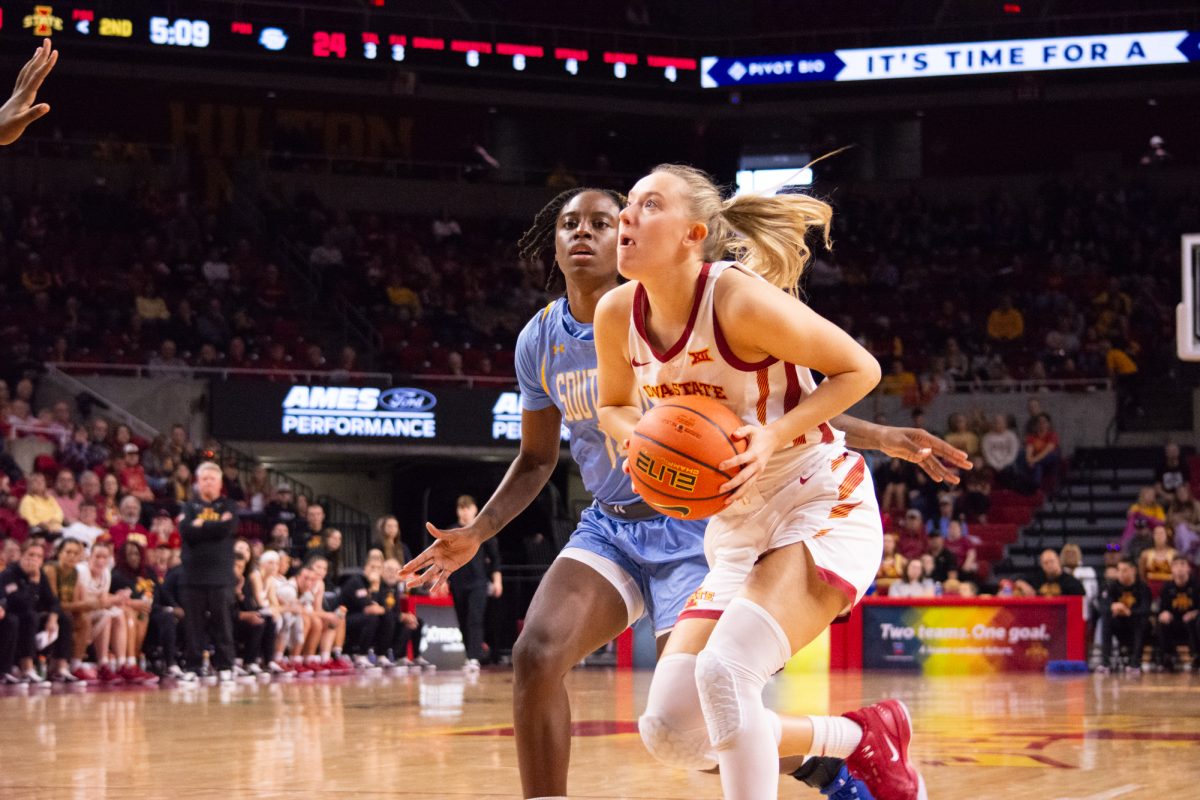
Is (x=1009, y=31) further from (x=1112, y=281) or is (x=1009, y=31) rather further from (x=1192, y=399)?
(x=1192, y=399)

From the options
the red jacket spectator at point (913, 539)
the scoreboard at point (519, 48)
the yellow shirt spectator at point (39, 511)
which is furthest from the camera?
the scoreboard at point (519, 48)

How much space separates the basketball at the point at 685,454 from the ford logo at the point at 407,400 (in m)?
17.4

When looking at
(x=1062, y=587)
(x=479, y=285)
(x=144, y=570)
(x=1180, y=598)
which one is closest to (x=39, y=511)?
(x=144, y=570)

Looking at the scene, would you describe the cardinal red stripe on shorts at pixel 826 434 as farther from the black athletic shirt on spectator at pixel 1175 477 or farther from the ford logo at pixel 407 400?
the ford logo at pixel 407 400

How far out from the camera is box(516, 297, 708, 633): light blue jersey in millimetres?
4980

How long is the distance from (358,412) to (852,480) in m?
17.1

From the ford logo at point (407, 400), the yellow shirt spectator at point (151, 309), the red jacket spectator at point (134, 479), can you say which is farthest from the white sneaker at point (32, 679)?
the yellow shirt spectator at point (151, 309)

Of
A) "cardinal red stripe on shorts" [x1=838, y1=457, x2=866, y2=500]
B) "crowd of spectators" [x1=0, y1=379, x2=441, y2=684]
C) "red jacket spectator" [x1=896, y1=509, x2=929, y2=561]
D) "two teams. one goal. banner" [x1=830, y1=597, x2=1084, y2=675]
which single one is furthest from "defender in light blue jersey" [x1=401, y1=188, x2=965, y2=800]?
"red jacket spectator" [x1=896, y1=509, x2=929, y2=561]

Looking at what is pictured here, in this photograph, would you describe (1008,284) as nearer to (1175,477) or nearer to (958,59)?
(958,59)

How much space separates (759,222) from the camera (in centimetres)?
457

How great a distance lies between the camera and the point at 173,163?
1009 inches

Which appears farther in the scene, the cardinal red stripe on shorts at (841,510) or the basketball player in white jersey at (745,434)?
the cardinal red stripe on shorts at (841,510)

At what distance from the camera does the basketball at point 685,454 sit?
393 centimetres

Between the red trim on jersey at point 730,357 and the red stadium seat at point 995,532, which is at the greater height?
the red trim on jersey at point 730,357
